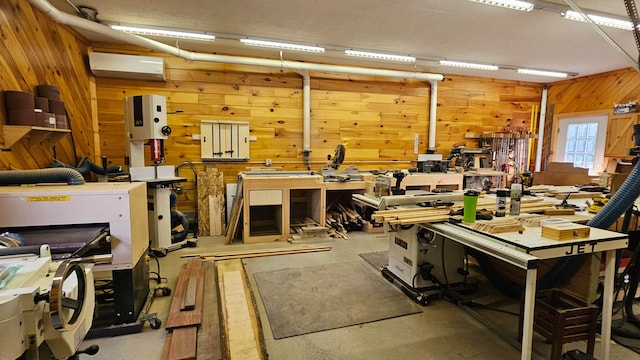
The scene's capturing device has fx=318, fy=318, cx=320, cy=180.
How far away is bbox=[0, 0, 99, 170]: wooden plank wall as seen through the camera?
2787mm

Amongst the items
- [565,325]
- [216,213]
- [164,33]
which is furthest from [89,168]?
[565,325]

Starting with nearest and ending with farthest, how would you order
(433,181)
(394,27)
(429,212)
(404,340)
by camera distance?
(404,340), (429,212), (394,27), (433,181)

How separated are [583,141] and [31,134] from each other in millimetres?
8647

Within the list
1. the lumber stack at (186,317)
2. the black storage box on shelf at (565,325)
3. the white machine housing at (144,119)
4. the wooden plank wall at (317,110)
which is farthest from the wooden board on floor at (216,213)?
the black storage box on shelf at (565,325)

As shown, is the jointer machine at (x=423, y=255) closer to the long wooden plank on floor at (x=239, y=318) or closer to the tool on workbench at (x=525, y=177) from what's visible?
the tool on workbench at (x=525, y=177)

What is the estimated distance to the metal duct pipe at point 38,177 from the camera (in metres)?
2.16

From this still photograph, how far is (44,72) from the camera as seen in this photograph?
3340mm

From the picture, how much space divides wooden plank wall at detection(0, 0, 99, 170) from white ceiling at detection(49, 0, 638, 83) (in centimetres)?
35

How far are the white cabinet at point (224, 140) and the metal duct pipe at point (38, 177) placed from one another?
2722 millimetres

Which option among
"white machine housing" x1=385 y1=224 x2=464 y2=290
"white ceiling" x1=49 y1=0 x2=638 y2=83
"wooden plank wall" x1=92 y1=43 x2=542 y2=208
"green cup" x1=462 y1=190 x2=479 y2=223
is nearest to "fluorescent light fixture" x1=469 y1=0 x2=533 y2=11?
"white ceiling" x1=49 y1=0 x2=638 y2=83

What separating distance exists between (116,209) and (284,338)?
1.44 metres

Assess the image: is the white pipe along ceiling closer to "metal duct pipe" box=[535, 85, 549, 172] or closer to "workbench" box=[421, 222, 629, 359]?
"metal duct pipe" box=[535, 85, 549, 172]

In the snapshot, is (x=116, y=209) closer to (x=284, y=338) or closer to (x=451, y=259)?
(x=284, y=338)

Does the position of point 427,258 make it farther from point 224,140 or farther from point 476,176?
point 224,140
